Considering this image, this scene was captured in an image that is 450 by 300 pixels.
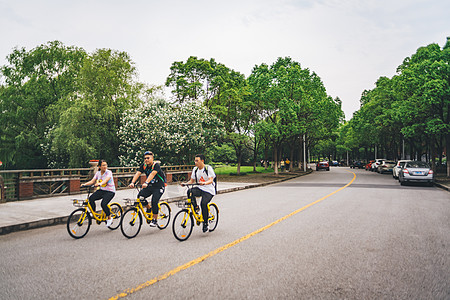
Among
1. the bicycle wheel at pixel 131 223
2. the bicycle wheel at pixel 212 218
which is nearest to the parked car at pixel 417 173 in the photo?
the bicycle wheel at pixel 212 218

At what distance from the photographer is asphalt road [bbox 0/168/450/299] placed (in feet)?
13.6

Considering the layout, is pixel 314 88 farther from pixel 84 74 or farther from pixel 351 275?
pixel 351 275

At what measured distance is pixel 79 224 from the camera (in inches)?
285

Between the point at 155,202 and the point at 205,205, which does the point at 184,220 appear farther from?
the point at 155,202

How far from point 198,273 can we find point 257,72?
1203 inches

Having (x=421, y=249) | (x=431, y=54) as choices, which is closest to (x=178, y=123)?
(x=431, y=54)

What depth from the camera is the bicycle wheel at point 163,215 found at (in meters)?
7.93

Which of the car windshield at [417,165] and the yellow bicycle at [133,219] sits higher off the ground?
the car windshield at [417,165]

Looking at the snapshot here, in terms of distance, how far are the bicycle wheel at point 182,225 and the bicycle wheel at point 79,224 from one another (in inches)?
82.0

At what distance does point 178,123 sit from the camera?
88.6ft

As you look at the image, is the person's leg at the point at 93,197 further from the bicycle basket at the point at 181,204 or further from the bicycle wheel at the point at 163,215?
the bicycle basket at the point at 181,204

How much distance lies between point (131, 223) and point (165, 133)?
19.1 metres

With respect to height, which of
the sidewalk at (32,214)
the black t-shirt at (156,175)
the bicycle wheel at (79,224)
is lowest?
the sidewalk at (32,214)

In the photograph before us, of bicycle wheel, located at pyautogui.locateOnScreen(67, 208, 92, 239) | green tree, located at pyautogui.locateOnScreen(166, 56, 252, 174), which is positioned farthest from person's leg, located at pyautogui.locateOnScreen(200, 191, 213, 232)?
green tree, located at pyautogui.locateOnScreen(166, 56, 252, 174)
